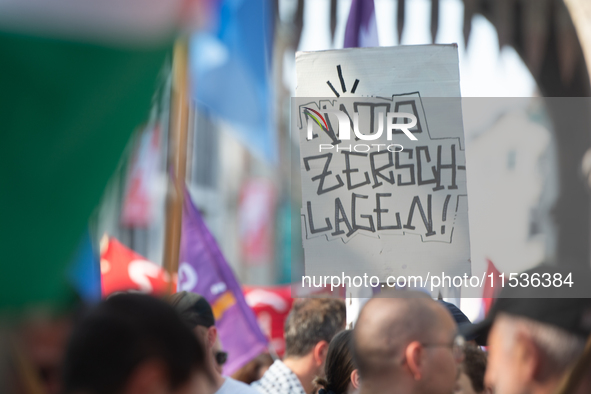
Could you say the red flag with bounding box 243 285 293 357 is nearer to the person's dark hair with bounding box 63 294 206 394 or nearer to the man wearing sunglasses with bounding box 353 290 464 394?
the man wearing sunglasses with bounding box 353 290 464 394

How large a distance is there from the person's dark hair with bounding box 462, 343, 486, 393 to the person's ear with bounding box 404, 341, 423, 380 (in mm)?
812

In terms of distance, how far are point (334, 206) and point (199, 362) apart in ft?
4.91

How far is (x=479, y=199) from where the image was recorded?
102 inches

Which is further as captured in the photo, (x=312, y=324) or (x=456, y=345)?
(x=312, y=324)

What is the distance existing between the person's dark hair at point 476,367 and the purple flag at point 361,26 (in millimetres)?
1817

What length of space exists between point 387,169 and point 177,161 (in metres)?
1.58

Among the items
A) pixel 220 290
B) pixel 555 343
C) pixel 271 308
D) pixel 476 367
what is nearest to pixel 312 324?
pixel 220 290

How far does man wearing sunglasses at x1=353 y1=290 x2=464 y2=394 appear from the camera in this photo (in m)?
1.81

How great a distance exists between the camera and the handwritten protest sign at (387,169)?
2.56 metres

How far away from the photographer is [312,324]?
135 inches

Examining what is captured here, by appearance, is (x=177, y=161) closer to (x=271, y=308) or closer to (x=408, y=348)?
(x=271, y=308)

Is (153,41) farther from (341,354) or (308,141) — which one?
(341,354)

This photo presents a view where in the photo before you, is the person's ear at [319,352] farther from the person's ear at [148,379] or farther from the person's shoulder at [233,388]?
the person's ear at [148,379]

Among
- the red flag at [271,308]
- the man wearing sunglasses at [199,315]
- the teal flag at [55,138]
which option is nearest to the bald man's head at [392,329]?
the man wearing sunglasses at [199,315]
